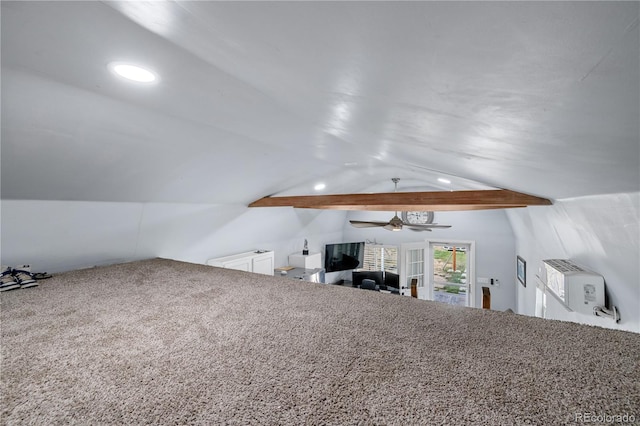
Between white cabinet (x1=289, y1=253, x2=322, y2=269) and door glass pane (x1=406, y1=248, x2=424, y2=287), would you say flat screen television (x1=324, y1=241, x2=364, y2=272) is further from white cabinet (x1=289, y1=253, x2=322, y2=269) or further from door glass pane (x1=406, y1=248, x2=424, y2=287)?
door glass pane (x1=406, y1=248, x2=424, y2=287)

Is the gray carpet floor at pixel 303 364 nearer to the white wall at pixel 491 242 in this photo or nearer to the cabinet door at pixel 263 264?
the cabinet door at pixel 263 264

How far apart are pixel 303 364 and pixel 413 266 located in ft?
22.7

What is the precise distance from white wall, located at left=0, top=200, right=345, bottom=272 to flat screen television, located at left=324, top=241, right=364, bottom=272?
255cm

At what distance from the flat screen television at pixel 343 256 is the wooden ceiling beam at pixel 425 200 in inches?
154

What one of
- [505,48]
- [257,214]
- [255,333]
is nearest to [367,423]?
[255,333]

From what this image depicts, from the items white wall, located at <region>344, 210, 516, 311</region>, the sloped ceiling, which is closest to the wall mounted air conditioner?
the sloped ceiling

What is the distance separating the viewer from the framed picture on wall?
555 centimetres

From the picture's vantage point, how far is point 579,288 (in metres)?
2.62

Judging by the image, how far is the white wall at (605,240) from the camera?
5.65 feet

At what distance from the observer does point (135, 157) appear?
240cm

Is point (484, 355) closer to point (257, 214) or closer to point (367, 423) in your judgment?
point (367, 423)

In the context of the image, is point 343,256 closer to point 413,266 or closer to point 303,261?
point 303,261

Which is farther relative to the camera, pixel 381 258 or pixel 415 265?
pixel 381 258

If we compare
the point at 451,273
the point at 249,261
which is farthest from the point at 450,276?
the point at 249,261
